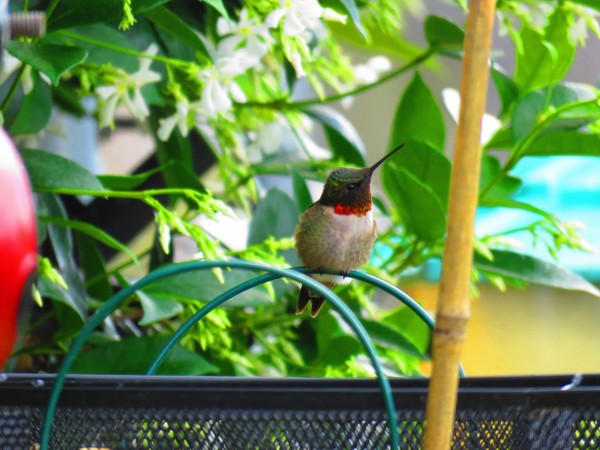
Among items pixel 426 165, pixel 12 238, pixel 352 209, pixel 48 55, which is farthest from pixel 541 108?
pixel 12 238

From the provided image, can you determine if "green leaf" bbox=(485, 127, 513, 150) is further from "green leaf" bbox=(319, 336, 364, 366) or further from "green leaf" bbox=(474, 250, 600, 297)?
"green leaf" bbox=(319, 336, 364, 366)

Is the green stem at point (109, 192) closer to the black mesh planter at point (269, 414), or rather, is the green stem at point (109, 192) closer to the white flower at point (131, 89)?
the white flower at point (131, 89)

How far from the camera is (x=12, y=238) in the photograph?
0.48m

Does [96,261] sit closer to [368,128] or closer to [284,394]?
[284,394]

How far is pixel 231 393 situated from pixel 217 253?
293 mm

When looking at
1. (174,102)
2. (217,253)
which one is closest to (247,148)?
(174,102)

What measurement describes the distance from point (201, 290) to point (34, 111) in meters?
0.29

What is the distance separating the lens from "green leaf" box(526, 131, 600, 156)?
107cm

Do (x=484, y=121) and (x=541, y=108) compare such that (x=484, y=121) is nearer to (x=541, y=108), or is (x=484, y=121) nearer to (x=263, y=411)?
(x=541, y=108)

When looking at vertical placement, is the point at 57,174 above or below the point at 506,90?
below

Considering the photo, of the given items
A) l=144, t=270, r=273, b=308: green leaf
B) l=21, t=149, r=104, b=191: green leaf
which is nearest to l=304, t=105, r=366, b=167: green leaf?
l=144, t=270, r=273, b=308: green leaf

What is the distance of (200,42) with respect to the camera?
37.9 inches

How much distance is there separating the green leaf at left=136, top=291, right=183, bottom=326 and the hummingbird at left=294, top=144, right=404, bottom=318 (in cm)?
17

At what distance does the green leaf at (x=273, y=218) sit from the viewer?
1146 mm
